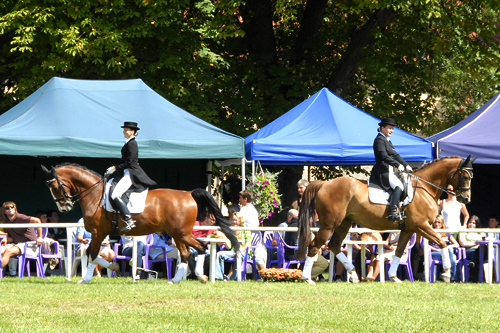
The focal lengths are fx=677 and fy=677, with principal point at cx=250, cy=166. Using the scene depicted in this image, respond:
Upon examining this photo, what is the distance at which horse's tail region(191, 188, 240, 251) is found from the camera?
377 inches

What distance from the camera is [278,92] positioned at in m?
17.6

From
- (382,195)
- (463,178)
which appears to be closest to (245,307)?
(382,195)

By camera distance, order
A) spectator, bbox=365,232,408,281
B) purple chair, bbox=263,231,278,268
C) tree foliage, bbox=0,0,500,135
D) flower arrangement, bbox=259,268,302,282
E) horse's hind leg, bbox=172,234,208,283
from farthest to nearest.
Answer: tree foliage, bbox=0,0,500,135 < purple chair, bbox=263,231,278,268 < spectator, bbox=365,232,408,281 < flower arrangement, bbox=259,268,302,282 < horse's hind leg, bbox=172,234,208,283

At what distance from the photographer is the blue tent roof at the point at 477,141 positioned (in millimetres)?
11930

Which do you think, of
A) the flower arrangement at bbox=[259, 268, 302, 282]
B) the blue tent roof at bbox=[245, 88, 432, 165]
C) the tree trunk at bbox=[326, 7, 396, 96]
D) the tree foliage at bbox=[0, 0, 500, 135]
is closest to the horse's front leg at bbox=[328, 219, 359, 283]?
the flower arrangement at bbox=[259, 268, 302, 282]

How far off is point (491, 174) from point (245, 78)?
21.1 ft

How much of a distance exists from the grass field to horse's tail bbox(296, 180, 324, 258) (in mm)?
628

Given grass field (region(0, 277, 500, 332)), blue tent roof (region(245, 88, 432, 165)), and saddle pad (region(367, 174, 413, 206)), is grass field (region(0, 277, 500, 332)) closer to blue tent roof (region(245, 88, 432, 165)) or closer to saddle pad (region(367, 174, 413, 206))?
saddle pad (region(367, 174, 413, 206))

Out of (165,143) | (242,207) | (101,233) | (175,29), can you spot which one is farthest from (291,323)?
(175,29)

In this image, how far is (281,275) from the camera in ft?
32.9

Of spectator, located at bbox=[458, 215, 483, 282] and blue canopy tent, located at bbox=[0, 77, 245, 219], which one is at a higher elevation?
blue canopy tent, located at bbox=[0, 77, 245, 219]

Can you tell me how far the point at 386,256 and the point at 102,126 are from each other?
5.34 m

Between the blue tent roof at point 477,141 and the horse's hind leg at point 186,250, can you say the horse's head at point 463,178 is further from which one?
the horse's hind leg at point 186,250

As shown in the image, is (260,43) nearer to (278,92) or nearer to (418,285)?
(278,92)
